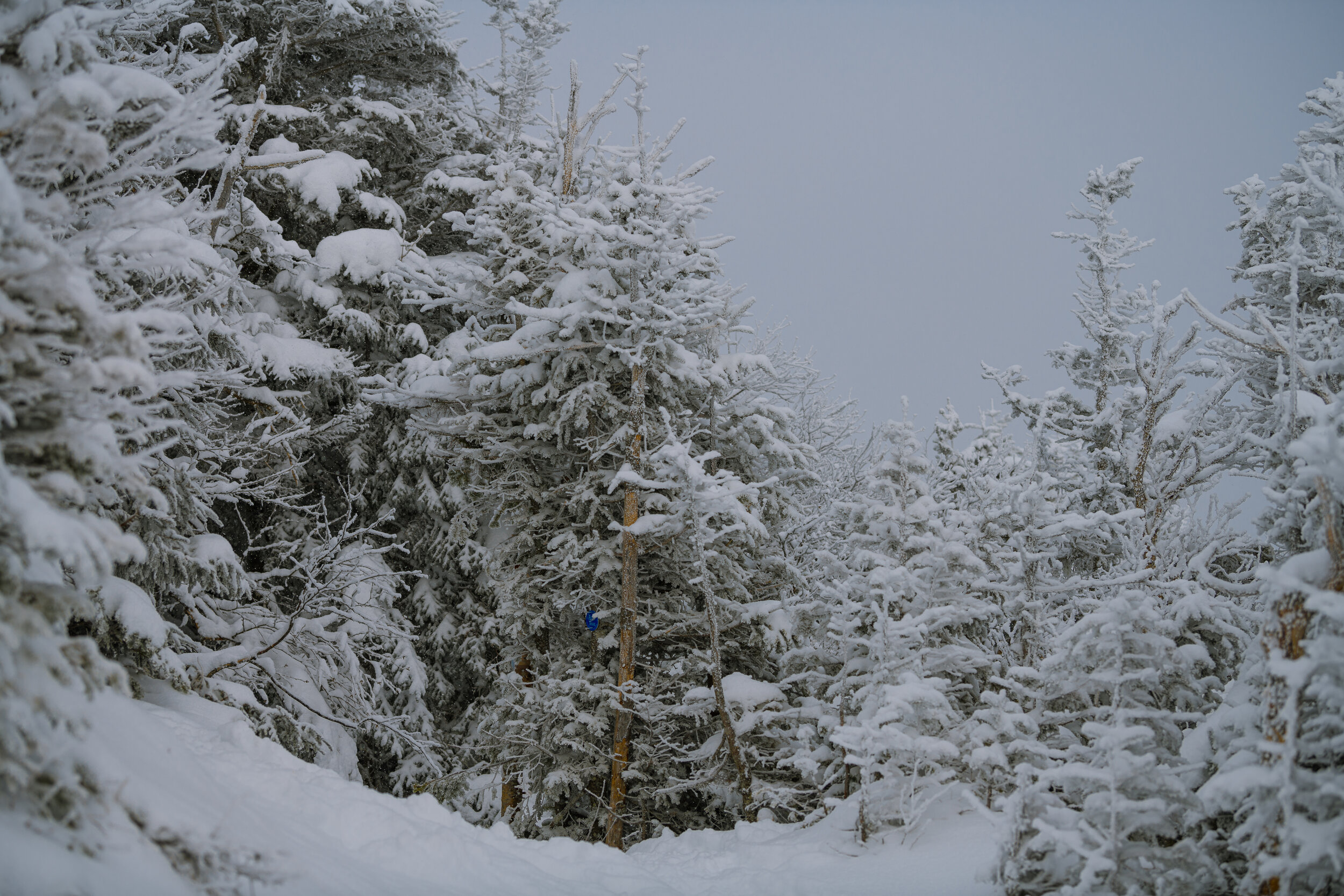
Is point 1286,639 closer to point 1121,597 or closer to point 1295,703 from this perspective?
point 1295,703

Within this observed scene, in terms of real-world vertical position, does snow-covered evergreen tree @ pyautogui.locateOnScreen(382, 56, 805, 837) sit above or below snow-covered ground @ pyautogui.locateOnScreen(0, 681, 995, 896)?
above

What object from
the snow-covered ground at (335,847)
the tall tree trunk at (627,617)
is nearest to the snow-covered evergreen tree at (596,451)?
the tall tree trunk at (627,617)

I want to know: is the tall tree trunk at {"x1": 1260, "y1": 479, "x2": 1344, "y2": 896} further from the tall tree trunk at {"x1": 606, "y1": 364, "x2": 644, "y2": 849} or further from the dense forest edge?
the tall tree trunk at {"x1": 606, "y1": 364, "x2": 644, "y2": 849}

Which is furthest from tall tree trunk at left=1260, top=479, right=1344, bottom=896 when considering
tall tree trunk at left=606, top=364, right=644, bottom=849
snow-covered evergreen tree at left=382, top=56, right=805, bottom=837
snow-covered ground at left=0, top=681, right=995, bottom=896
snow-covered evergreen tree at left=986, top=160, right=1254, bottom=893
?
tall tree trunk at left=606, top=364, right=644, bottom=849

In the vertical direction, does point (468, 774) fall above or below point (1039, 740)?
below

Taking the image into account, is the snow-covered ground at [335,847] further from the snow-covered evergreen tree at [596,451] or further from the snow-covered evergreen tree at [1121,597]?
the snow-covered evergreen tree at [596,451]

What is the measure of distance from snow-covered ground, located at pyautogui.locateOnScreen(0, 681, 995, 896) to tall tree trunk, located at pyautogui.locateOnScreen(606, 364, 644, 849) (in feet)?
2.89

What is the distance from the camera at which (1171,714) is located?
513 centimetres

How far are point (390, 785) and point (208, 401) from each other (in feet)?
→ 28.6

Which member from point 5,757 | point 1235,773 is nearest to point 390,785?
point 5,757

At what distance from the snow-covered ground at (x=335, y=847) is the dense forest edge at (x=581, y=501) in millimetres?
116

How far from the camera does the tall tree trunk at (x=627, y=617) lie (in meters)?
8.81

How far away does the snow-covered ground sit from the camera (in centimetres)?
297

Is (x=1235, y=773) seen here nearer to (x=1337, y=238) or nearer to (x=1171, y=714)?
(x=1171, y=714)
